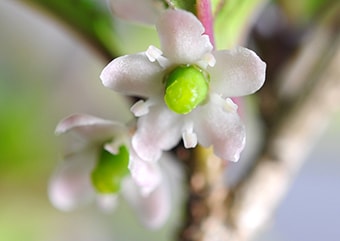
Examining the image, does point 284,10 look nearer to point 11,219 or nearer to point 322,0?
point 322,0

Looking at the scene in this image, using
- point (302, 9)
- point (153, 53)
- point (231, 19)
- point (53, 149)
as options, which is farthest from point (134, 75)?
point (53, 149)

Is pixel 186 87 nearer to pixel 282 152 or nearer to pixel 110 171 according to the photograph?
pixel 110 171

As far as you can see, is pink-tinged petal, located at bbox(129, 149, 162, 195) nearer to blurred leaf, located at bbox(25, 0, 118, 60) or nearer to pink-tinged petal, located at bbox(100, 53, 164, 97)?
pink-tinged petal, located at bbox(100, 53, 164, 97)

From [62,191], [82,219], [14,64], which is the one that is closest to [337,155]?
[82,219]

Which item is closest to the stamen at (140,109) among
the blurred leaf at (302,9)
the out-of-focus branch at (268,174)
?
the out-of-focus branch at (268,174)

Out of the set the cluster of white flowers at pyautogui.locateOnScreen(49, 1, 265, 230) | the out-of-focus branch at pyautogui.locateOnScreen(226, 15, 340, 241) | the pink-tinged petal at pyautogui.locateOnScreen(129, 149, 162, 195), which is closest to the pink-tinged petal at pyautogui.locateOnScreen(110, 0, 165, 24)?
the cluster of white flowers at pyautogui.locateOnScreen(49, 1, 265, 230)
